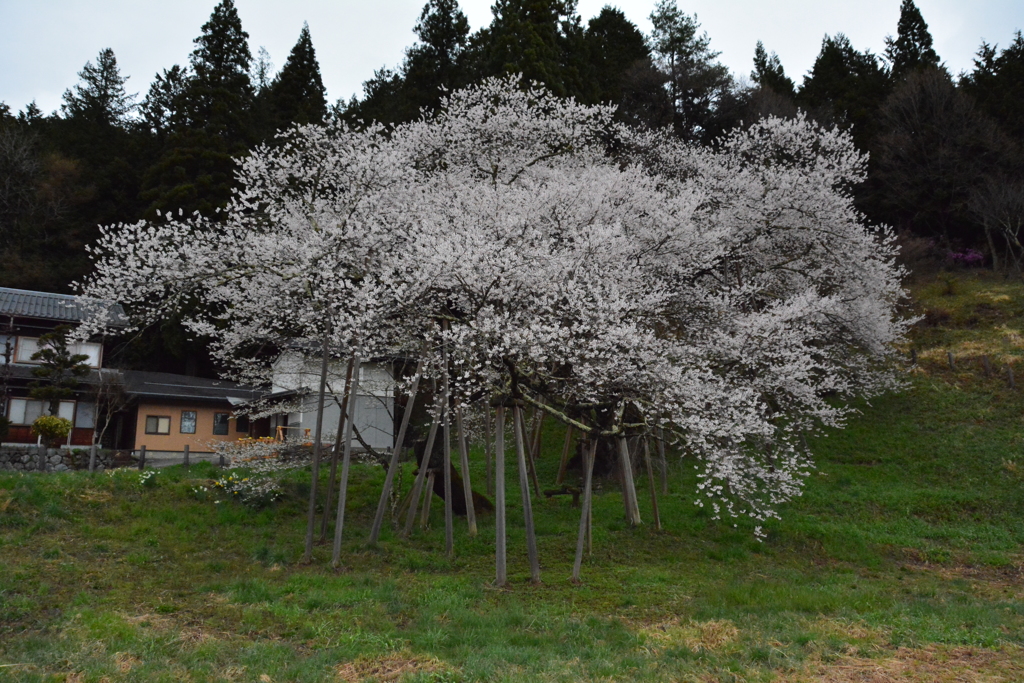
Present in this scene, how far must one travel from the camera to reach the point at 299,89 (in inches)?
1447

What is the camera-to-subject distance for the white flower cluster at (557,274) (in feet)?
38.0

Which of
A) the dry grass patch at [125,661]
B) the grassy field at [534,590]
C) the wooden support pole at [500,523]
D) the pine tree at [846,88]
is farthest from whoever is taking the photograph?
the pine tree at [846,88]

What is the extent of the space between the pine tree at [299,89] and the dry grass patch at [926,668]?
32.4 m

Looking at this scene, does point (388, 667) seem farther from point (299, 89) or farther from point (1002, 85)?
point (1002, 85)

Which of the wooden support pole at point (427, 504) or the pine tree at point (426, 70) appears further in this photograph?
the pine tree at point (426, 70)

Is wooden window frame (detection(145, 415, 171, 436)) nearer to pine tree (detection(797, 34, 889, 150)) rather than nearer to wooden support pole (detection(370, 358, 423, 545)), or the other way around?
wooden support pole (detection(370, 358, 423, 545))

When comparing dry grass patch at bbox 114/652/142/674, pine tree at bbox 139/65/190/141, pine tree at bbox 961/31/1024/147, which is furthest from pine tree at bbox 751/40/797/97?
dry grass patch at bbox 114/652/142/674

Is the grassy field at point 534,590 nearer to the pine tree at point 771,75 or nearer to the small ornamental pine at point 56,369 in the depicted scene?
the small ornamental pine at point 56,369

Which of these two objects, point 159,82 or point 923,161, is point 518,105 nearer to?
point 923,161

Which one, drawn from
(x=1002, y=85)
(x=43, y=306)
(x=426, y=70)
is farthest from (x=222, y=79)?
(x=1002, y=85)

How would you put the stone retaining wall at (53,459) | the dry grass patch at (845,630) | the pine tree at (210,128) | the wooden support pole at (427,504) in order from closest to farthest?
the dry grass patch at (845,630) → the wooden support pole at (427,504) → the stone retaining wall at (53,459) → the pine tree at (210,128)

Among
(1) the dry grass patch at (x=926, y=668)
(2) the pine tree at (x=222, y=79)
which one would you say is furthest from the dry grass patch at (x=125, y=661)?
(2) the pine tree at (x=222, y=79)

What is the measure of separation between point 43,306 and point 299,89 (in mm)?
16089

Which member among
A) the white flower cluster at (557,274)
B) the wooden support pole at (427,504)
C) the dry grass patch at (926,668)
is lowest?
the dry grass patch at (926,668)
